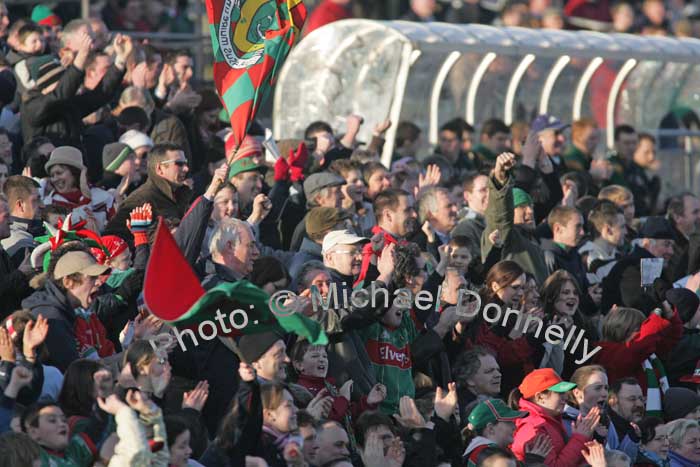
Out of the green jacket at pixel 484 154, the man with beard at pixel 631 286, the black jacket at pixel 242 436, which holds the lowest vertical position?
the green jacket at pixel 484 154

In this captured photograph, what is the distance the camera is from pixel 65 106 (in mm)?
14508

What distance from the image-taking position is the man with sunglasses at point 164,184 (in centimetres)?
1295

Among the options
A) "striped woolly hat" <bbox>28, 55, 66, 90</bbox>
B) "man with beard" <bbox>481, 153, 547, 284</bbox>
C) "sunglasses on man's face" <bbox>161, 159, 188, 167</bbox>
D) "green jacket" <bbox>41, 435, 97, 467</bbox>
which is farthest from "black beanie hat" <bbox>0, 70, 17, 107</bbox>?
"green jacket" <bbox>41, 435, 97, 467</bbox>

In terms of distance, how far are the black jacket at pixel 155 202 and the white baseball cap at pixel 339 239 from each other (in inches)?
36.4

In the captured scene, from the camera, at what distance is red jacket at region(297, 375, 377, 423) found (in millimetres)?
11406

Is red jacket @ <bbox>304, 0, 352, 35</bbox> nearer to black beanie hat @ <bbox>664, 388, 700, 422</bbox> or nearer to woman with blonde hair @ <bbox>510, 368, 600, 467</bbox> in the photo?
black beanie hat @ <bbox>664, 388, 700, 422</bbox>

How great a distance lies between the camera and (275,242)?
48.0ft

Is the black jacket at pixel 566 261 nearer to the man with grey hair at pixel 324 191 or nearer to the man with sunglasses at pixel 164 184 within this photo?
the man with grey hair at pixel 324 191

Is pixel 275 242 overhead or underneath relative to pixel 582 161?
overhead

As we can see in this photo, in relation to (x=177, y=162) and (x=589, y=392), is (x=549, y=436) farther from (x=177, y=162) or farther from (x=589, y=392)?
(x=177, y=162)

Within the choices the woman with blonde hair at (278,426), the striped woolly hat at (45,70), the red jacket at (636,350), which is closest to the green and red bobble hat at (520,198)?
the red jacket at (636,350)

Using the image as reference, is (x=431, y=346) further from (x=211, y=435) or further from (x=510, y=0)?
(x=510, y=0)

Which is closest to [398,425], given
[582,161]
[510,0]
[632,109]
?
[582,161]

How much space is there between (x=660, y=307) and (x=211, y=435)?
13.5 ft
